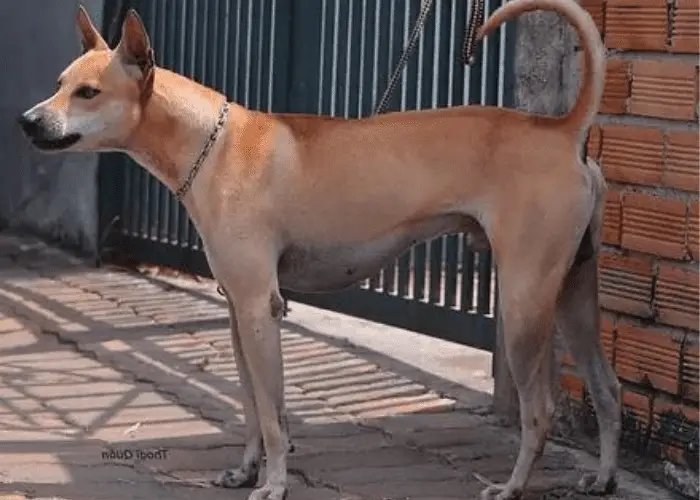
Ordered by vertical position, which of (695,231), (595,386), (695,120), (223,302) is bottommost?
(223,302)

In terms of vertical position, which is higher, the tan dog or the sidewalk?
the tan dog

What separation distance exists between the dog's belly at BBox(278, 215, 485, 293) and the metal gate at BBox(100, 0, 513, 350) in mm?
1682

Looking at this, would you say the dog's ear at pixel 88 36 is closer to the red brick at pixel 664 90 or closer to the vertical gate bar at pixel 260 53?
the red brick at pixel 664 90

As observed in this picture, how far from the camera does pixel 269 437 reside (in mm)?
5262

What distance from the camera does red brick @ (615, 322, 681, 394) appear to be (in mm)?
5582

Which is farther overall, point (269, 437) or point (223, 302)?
point (223, 302)

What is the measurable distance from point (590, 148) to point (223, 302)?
131 inches

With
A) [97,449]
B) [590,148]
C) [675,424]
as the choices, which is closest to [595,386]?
[675,424]

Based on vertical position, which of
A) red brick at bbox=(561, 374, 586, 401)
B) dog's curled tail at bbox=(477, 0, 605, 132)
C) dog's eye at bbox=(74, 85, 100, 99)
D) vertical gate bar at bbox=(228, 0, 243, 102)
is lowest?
red brick at bbox=(561, 374, 586, 401)

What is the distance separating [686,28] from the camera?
18.0 feet

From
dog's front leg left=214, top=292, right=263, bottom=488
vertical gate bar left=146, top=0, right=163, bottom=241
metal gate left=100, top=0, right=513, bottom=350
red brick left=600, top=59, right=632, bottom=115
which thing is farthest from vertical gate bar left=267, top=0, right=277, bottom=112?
dog's front leg left=214, top=292, right=263, bottom=488

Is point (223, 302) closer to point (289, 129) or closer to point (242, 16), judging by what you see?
point (242, 16)

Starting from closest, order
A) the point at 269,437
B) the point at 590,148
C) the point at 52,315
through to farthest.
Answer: the point at 269,437
the point at 590,148
the point at 52,315

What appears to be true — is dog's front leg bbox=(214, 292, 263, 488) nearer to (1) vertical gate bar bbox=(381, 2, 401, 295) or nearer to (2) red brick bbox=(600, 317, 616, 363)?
(2) red brick bbox=(600, 317, 616, 363)
